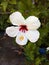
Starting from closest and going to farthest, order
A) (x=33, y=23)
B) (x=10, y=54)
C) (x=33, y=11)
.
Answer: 1. (x=33, y=23)
2. (x=33, y=11)
3. (x=10, y=54)

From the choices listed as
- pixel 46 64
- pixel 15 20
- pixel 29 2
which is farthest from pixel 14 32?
pixel 46 64

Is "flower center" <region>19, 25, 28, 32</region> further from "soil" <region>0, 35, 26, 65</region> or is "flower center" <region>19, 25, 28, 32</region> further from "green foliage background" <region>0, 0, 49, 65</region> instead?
"soil" <region>0, 35, 26, 65</region>

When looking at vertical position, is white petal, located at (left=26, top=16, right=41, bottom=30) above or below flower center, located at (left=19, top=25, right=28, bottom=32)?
above

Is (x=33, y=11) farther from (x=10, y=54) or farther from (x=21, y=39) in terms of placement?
(x=10, y=54)

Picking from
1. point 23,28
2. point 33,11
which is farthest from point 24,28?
point 33,11

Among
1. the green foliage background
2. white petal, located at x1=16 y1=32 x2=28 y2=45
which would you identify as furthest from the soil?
white petal, located at x1=16 y1=32 x2=28 y2=45

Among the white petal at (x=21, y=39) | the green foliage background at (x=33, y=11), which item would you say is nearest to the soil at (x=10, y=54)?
the green foliage background at (x=33, y=11)
